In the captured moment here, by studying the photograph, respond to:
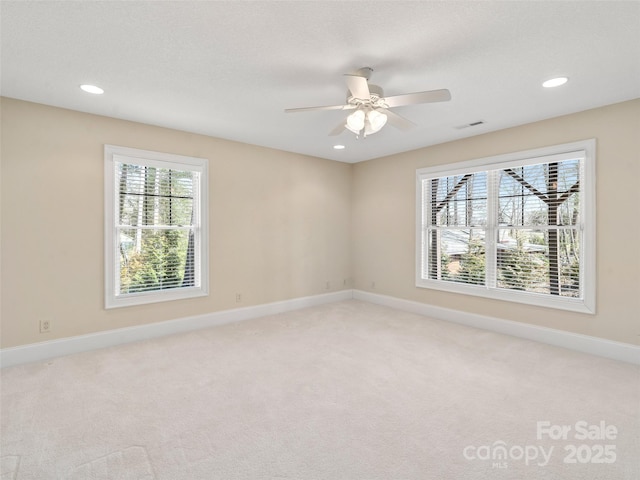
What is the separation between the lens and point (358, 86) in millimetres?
2320

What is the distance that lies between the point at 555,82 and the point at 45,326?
545 cm

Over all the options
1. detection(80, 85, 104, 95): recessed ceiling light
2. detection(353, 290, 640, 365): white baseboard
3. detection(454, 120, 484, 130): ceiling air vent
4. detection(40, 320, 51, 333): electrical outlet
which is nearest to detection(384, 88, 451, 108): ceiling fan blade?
detection(454, 120, 484, 130): ceiling air vent

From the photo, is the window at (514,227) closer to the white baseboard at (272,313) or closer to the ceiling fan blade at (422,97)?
the white baseboard at (272,313)

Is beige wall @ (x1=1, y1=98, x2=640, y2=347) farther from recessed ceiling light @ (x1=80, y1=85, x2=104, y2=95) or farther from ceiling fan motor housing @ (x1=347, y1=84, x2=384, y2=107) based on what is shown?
ceiling fan motor housing @ (x1=347, y1=84, x2=384, y2=107)

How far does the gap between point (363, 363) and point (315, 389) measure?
0.71m

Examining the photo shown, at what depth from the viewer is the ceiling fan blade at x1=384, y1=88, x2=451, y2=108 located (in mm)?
2293

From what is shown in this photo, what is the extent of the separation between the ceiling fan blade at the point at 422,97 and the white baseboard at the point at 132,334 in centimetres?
355

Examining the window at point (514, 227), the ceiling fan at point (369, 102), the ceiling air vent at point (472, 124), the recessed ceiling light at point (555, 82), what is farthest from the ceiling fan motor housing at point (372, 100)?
the window at point (514, 227)

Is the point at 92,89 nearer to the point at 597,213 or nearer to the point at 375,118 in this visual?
the point at 375,118

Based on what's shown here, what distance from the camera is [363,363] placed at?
3.23 metres

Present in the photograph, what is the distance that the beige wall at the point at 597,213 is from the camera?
3240 millimetres

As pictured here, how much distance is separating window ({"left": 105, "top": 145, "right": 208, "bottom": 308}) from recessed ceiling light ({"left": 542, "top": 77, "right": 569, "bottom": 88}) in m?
3.91

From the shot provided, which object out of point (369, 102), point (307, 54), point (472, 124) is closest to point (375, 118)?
point (369, 102)

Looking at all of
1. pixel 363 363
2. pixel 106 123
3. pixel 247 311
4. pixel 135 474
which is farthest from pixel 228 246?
pixel 135 474
